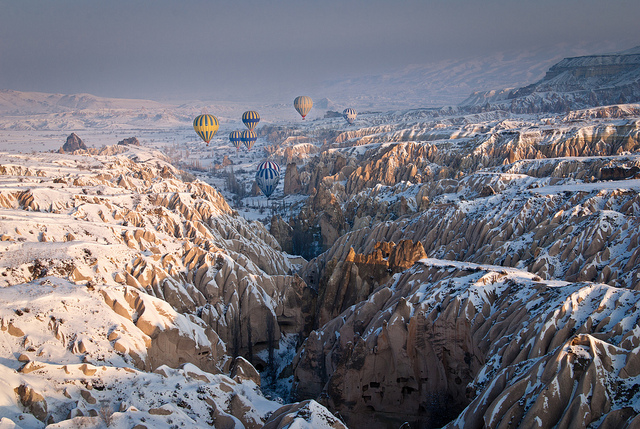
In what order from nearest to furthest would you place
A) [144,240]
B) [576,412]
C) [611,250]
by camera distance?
[576,412] < [611,250] < [144,240]

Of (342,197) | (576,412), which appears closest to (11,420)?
(576,412)

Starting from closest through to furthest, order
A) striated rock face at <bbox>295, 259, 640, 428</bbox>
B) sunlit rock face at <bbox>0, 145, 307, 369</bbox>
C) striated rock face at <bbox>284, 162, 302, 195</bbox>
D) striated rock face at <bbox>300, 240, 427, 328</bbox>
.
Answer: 1. striated rock face at <bbox>295, 259, 640, 428</bbox>
2. sunlit rock face at <bbox>0, 145, 307, 369</bbox>
3. striated rock face at <bbox>300, 240, 427, 328</bbox>
4. striated rock face at <bbox>284, 162, 302, 195</bbox>

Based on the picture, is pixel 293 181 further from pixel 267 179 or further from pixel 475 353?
pixel 475 353

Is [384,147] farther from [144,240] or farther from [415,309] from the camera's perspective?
[415,309]

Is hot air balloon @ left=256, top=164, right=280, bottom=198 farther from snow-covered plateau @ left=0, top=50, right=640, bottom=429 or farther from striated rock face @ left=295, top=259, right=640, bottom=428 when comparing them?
striated rock face @ left=295, top=259, right=640, bottom=428

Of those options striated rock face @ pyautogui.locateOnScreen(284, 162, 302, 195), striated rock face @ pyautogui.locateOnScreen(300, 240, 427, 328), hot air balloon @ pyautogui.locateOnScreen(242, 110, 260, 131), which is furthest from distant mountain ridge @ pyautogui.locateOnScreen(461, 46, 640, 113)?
striated rock face @ pyautogui.locateOnScreen(300, 240, 427, 328)

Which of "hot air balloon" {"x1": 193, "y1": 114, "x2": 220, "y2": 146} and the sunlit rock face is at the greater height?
"hot air balloon" {"x1": 193, "y1": 114, "x2": 220, "y2": 146}

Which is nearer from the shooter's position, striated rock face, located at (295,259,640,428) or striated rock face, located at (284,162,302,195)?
striated rock face, located at (295,259,640,428)
